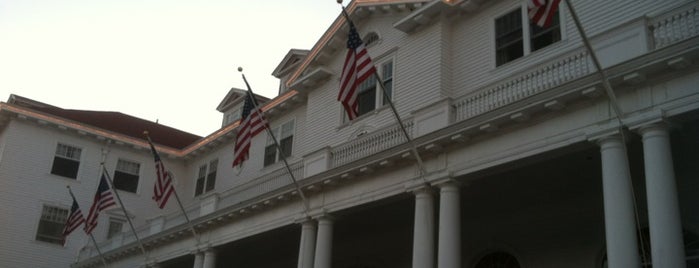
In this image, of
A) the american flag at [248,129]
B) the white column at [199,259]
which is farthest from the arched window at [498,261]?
the white column at [199,259]

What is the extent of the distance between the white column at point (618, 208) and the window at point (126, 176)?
29.6 m

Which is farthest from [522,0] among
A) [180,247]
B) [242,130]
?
[180,247]

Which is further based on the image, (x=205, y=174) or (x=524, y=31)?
(x=205, y=174)

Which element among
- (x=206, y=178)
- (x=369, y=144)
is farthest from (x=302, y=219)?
(x=206, y=178)

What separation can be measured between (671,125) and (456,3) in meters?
9.80

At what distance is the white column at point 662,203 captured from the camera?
1195cm

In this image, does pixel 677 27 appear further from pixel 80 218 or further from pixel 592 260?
pixel 80 218

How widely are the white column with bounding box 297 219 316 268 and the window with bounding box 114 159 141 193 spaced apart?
19634 mm

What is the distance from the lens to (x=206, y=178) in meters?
36.4

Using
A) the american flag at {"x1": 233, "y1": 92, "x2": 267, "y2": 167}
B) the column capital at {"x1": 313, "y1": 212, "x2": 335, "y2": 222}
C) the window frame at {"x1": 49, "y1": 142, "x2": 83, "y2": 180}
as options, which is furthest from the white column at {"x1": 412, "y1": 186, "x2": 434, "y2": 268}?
the window frame at {"x1": 49, "y1": 142, "x2": 83, "y2": 180}

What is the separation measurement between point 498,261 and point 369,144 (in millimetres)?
4953

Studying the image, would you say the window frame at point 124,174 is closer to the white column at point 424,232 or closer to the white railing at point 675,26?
the white column at point 424,232

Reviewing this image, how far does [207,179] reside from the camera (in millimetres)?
36281

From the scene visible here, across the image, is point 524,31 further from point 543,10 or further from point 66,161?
point 66,161
